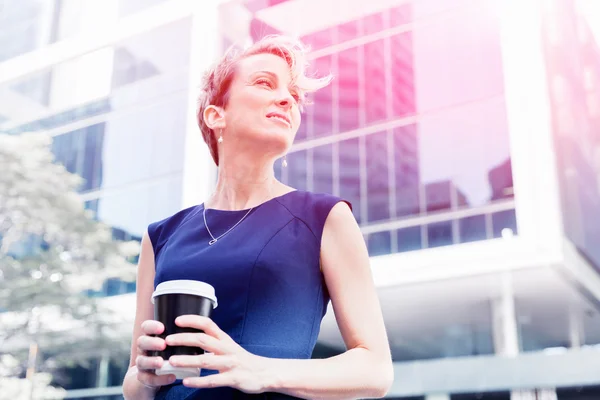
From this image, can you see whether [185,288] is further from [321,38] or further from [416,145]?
[321,38]

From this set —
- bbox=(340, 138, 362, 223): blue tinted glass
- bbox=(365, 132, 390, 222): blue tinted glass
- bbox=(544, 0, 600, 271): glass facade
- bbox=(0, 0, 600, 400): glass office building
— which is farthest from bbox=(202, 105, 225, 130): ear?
bbox=(340, 138, 362, 223): blue tinted glass

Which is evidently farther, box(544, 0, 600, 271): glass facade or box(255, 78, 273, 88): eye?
box(544, 0, 600, 271): glass facade

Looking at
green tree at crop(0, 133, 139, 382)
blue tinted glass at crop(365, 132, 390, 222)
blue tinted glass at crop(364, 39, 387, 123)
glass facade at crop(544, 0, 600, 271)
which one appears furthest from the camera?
blue tinted glass at crop(364, 39, 387, 123)

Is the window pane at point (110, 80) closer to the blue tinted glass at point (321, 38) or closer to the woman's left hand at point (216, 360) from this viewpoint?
the blue tinted glass at point (321, 38)

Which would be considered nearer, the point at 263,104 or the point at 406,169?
the point at 263,104

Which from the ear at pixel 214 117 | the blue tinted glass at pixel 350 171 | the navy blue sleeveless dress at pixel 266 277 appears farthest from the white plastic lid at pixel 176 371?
the blue tinted glass at pixel 350 171

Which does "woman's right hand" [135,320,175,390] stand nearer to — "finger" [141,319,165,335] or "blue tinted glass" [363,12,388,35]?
"finger" [141,319,165,335]

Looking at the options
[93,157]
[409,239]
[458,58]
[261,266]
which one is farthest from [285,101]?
[93,157]

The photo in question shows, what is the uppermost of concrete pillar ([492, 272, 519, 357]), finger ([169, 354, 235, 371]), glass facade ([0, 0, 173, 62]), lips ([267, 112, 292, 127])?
glass facade ([0, 0, 173, 62])

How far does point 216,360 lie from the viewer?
0.74m

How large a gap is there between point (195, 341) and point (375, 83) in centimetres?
962

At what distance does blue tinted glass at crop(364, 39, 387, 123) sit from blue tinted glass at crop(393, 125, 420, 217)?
48 cm

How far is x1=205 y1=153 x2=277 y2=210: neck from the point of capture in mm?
1062

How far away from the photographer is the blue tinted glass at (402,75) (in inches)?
376
